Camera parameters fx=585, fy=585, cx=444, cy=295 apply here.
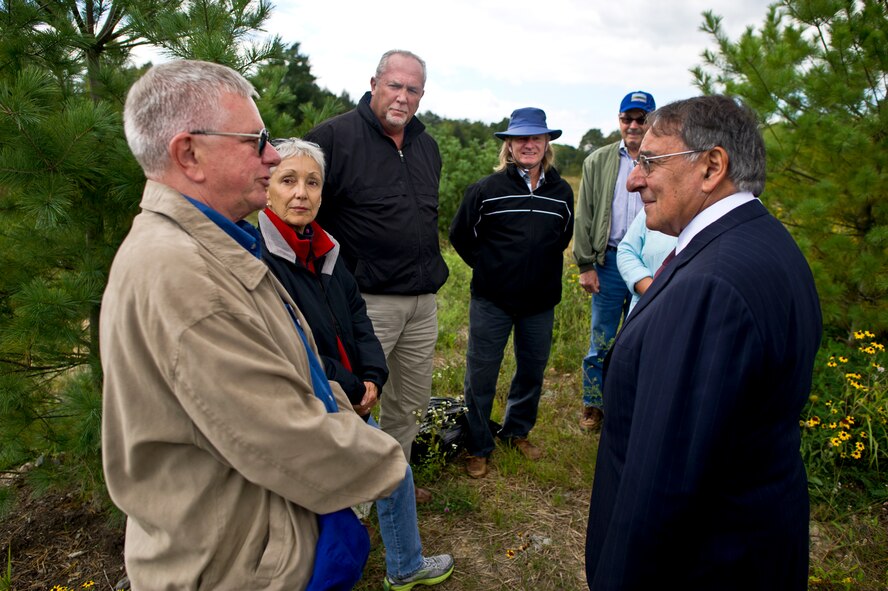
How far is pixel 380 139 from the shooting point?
10.1 ft

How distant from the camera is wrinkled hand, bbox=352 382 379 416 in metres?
2.42

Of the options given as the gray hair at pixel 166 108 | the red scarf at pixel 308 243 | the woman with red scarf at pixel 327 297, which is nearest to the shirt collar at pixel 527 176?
the woman with red scarf at pixel 327 297

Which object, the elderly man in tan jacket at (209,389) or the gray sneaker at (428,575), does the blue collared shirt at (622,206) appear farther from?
the elderly man in tan jacket at (209,389)

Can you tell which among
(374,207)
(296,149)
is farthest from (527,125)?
(296,149)

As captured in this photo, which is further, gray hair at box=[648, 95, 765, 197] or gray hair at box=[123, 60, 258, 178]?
gray hair at box=[648, 95, 765, 197]

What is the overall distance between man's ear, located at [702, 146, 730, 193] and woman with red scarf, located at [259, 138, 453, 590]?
1430mm

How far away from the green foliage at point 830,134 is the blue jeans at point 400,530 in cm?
334

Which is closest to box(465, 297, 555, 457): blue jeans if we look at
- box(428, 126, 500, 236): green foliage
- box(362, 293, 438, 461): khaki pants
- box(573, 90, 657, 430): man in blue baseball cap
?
box(362, 293, 438, 461): khaki pants

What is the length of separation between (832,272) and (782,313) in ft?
11.9

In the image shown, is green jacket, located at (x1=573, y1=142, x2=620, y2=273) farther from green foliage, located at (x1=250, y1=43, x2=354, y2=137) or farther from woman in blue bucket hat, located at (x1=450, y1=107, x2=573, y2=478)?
green foliage, located at (x1=250, y1=43, x2=354, y2=137)

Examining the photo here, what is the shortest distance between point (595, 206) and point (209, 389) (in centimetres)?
332

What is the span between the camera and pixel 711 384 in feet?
4.14

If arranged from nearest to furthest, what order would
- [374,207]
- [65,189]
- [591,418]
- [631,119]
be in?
[65,189] → [374,207] → [631,119] → [591,418]

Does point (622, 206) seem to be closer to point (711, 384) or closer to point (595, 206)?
point (595, 206)
